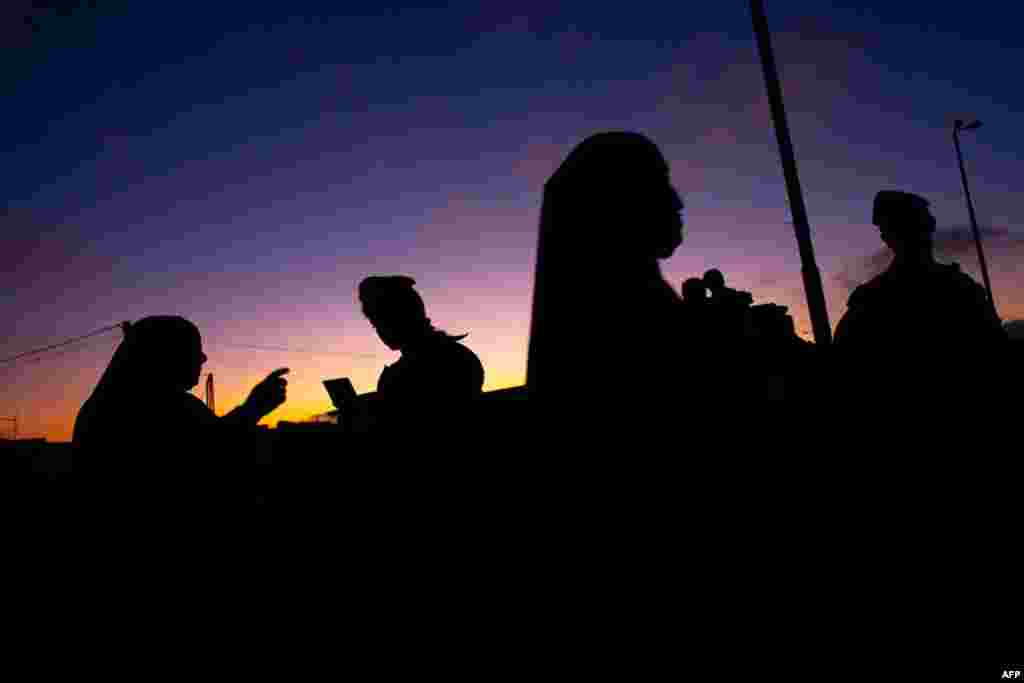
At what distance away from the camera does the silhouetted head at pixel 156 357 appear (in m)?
3.26

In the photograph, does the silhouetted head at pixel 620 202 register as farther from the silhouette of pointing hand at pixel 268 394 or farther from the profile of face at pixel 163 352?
the profile of face at pixel 163 352

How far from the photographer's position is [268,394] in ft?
10.9

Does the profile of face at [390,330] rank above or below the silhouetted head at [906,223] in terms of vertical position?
below

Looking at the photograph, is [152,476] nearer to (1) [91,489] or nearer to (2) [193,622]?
(1) [91,489]

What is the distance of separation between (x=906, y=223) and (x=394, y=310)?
2.89 metres

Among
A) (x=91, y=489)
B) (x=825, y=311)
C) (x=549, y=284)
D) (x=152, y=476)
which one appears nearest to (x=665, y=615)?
(x=549, y=284)

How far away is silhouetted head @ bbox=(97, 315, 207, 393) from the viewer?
326cm

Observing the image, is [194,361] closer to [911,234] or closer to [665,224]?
[665,224]

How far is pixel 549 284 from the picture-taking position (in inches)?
67.4

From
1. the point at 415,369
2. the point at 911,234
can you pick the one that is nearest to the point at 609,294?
the point at 415,369

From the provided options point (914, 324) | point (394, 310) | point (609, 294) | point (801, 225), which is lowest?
point (609, 294)

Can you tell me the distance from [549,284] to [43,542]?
626 centimetres

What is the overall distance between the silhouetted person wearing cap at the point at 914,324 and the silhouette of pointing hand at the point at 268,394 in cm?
307

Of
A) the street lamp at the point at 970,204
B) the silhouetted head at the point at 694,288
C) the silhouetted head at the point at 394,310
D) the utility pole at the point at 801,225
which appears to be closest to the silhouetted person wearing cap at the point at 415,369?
the silhouetted head at the point at 394,310
